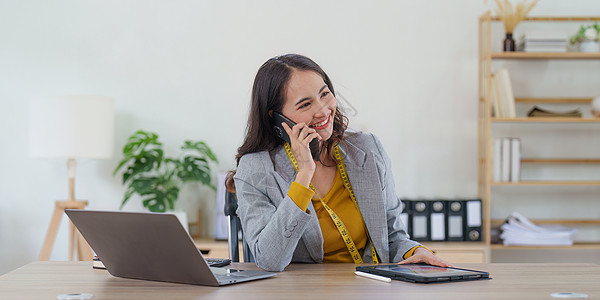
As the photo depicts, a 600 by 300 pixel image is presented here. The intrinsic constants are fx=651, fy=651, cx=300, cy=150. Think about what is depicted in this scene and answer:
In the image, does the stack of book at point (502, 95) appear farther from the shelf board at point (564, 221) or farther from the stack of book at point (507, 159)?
the shelf board at point (564, 221)

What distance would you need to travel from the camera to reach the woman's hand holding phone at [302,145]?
5.90 feet

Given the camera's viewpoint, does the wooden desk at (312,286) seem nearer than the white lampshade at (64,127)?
Yes

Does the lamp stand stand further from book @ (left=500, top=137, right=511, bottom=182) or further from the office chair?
book @ (left=500, top=137, right=511, bottom=182)

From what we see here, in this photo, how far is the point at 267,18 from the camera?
405 centimetres

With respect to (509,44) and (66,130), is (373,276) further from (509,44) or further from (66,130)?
(509,44)

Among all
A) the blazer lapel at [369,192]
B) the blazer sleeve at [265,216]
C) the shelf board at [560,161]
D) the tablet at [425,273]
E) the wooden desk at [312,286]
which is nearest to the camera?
the wooden desk at [312,286]

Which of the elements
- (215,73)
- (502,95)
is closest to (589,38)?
(502,95)

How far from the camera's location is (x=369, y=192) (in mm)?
1950

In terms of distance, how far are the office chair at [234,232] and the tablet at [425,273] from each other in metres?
0.52

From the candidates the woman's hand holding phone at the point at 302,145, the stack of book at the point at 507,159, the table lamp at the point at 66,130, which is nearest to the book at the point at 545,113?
the stack of book at the point at 507,159

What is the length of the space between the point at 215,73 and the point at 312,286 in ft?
9.36

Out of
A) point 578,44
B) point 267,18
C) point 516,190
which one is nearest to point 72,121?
point 267,18

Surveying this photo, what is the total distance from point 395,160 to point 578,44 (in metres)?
1.30

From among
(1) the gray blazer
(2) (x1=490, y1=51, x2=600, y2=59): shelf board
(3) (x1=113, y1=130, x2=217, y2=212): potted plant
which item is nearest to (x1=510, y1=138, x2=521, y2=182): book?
(2) (x1=490, y1=51, x2=600, y2=59): shelf board
